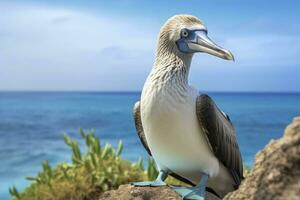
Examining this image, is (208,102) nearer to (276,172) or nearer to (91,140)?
(276,172)

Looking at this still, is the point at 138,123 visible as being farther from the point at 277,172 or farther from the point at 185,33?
the point at 277,172

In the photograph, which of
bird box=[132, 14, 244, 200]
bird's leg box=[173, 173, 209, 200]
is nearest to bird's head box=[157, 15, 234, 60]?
bird box=[132, 14, 244, 200]

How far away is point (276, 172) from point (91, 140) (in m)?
4.57

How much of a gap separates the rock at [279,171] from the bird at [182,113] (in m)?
0.94

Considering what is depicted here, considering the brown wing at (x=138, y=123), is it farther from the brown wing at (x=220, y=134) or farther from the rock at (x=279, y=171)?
the rock at (x=279, y=171)

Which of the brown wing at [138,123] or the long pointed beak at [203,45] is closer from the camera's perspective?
the long pointed beak at [203,45]

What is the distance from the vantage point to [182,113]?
11.5 ft

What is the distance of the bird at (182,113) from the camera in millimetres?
3516

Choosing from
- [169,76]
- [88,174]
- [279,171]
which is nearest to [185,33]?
[169,76]

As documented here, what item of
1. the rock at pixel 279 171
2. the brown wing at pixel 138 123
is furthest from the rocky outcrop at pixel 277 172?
the brown wing at pixel 138 123

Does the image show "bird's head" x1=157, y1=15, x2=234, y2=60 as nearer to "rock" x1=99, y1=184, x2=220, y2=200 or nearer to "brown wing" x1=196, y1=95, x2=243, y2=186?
"brown wing" x1=196, y1=95, x2=243, y2=186

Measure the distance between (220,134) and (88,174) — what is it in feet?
10.2

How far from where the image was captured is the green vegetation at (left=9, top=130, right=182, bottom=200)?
6.42 meters

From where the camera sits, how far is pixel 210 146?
369 centimetres
